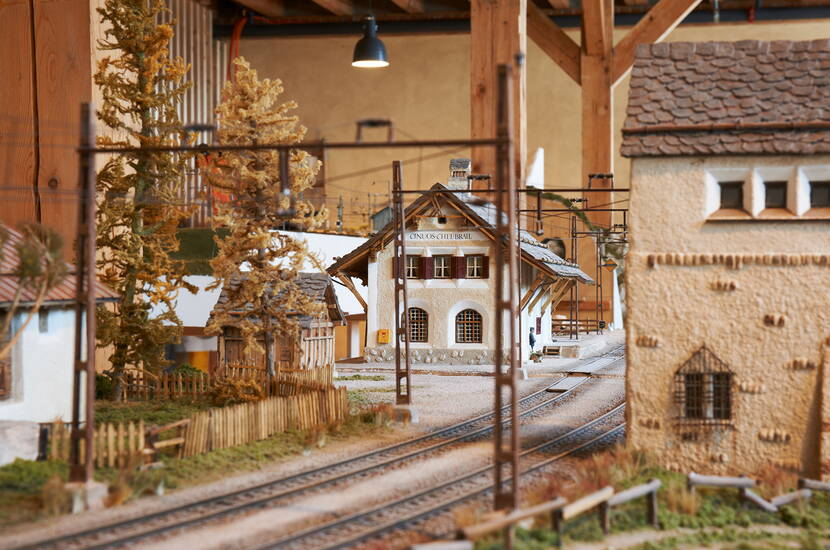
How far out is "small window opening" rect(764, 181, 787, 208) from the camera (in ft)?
56.3

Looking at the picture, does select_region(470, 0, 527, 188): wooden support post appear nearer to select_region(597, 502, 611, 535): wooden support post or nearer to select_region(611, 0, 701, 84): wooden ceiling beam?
select_region(611, 0, 701, 84): wooden ceiling beam

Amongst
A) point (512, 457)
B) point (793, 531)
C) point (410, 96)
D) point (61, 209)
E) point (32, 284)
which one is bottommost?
point (793, 531)

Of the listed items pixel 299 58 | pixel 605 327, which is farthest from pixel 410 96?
pixel 605 327

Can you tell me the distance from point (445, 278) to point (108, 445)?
56.4 ft

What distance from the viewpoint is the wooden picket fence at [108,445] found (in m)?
16.5

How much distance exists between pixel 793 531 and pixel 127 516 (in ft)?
31.5

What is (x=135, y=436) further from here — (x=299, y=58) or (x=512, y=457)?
(x=299, y=58)

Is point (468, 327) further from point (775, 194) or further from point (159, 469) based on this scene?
point (159, 469)

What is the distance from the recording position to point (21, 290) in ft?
57.7

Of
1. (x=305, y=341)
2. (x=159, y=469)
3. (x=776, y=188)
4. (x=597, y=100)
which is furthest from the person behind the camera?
(x=597, y=100)

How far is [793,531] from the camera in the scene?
14719 mm

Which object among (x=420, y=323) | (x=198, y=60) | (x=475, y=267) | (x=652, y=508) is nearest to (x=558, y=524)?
(x=652, y=508)

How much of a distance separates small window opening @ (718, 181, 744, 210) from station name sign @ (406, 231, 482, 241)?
15.0 m

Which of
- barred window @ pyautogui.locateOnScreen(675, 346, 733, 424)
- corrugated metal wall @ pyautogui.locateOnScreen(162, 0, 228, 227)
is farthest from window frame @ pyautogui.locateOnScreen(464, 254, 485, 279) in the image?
barred window @ pyautogui.locateOnScreen(675, 346, 733, 424)
